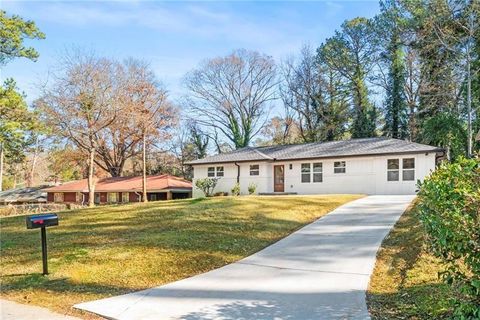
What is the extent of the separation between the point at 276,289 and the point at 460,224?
2.97 metres

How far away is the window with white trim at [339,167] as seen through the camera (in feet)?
72.5

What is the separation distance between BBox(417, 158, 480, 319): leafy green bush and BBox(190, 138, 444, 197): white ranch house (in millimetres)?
16818

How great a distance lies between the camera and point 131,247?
27.5 ft

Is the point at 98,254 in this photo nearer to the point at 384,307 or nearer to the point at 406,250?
the point at 384,307

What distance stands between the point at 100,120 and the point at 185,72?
18623mm

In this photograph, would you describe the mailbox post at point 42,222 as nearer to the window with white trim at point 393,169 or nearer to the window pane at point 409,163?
the window with white trim at point 393,169

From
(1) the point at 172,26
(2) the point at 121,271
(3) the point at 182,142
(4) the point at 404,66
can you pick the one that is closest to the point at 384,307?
(2) the point at 121,271

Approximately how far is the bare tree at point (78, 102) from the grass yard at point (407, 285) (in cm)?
1879

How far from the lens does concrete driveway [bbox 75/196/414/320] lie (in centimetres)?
479

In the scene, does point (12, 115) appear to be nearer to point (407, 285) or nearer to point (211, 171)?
point (211, 171)

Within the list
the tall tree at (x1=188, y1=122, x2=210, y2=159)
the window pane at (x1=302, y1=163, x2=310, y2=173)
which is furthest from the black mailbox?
Result: the tall tree at (x1=188, y1=122, x2=210, y2=159)

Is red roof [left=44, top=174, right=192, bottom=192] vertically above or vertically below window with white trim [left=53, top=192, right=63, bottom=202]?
above

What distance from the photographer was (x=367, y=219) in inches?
455

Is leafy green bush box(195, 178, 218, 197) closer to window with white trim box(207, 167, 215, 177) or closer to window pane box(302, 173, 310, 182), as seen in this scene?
window with white trim box(207, 167, 215, 177)
